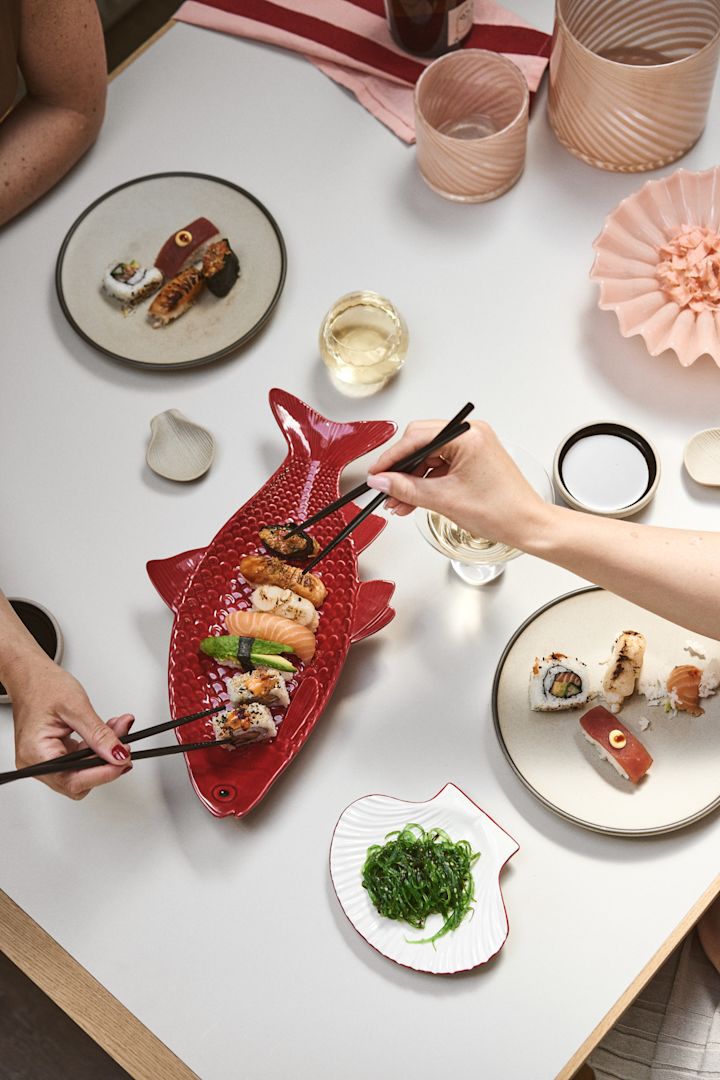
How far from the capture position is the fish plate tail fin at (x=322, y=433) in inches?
57.2

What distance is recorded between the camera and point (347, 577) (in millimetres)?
1373

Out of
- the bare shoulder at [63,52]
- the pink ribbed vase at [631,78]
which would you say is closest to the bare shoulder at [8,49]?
the bare shoulder at [63,52]

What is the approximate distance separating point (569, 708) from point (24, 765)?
0.72m

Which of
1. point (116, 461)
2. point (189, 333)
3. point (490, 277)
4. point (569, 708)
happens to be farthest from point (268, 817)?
point (490, 277)

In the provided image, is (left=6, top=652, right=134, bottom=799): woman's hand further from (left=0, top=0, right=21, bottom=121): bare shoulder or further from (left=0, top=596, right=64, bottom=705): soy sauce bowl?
(left=0, top=0, right=21, bottom=121): bare shoulder

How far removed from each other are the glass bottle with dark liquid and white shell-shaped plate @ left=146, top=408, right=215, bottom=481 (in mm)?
825

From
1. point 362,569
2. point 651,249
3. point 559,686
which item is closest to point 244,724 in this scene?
point 362,569

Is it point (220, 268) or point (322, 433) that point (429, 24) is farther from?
point (322, 433)

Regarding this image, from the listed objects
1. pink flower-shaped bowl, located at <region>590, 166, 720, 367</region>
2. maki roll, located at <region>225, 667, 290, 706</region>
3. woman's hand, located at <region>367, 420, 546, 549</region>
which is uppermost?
pink flower-shaped bowl, located at <region>590, 166, 720, 367</region>

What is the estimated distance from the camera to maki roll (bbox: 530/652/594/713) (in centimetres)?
129

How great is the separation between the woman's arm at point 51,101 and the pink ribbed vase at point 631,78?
0.80 m

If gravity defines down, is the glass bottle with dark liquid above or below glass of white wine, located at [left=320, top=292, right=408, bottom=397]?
above

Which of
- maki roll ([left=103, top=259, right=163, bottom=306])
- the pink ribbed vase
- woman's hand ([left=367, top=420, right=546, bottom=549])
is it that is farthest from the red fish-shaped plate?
the pink ribbed vase

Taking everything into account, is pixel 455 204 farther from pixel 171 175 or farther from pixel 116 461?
pixel 116 461
